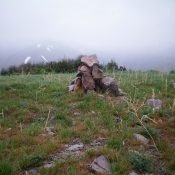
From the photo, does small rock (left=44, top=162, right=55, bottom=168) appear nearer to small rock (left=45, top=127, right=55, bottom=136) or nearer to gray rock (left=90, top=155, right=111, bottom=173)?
gray rock (left=90, top=155, right=111, bottom=173)

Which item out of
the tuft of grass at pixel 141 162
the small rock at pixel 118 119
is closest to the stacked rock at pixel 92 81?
the small rock at pixel 118 119

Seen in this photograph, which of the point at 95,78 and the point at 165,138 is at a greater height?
the point at 95,78

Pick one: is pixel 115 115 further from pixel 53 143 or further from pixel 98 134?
pixel 53 143

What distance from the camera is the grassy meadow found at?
8.21 metres

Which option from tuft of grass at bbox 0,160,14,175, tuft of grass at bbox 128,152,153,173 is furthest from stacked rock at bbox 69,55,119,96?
tuft of grass at bbox 0,160,14,175

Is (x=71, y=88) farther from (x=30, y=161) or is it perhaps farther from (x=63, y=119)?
(x=30, y=161)

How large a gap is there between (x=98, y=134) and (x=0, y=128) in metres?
2.74

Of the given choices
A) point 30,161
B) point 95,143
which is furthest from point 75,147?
point 30,161

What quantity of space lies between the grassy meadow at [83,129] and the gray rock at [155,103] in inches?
7.9

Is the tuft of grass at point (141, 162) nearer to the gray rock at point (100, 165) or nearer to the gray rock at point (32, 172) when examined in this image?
the gray rock at point (100, 165)

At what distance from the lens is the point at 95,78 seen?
15.0 m

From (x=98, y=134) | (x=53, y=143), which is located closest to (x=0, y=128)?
(x=53, y=143)

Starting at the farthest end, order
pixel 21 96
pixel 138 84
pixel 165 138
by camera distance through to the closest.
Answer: pixel 138 84 → pixel 21 96 → pixel 165 138

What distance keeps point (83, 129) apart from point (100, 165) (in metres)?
2.37
